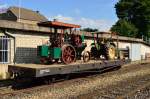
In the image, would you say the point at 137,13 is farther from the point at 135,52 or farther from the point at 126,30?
the point at 135,52

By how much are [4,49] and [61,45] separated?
3.45 m

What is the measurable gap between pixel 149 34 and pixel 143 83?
4383 centimetres

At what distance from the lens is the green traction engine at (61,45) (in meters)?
17.5

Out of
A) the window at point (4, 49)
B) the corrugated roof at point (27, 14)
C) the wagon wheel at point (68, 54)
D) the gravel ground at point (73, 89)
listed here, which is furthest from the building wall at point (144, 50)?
the corrugated roof at point (27, 14)

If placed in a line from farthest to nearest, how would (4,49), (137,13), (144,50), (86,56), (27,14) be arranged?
(27,14)
(137,13)
(144,50)
(86,56)
(4,49)

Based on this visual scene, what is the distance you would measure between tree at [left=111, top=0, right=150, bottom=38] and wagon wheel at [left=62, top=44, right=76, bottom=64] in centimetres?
3860

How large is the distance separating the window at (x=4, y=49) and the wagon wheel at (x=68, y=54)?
3.41m

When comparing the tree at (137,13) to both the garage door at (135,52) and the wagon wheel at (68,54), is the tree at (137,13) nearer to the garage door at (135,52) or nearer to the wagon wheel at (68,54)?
the garage door at (135,52)

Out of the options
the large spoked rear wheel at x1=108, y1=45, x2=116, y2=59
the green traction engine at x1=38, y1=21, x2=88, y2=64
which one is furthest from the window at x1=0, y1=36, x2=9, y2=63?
the large spoked rear wheel at x1=108, y1=45, x2=116, y2=59

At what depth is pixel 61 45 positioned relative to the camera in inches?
704

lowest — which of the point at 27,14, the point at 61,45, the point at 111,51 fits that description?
the point at 111,51

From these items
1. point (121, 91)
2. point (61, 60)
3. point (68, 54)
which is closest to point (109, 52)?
point (68, 54)

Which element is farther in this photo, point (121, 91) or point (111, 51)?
point (111, 51)

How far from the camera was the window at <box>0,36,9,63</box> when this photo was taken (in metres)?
19.2
